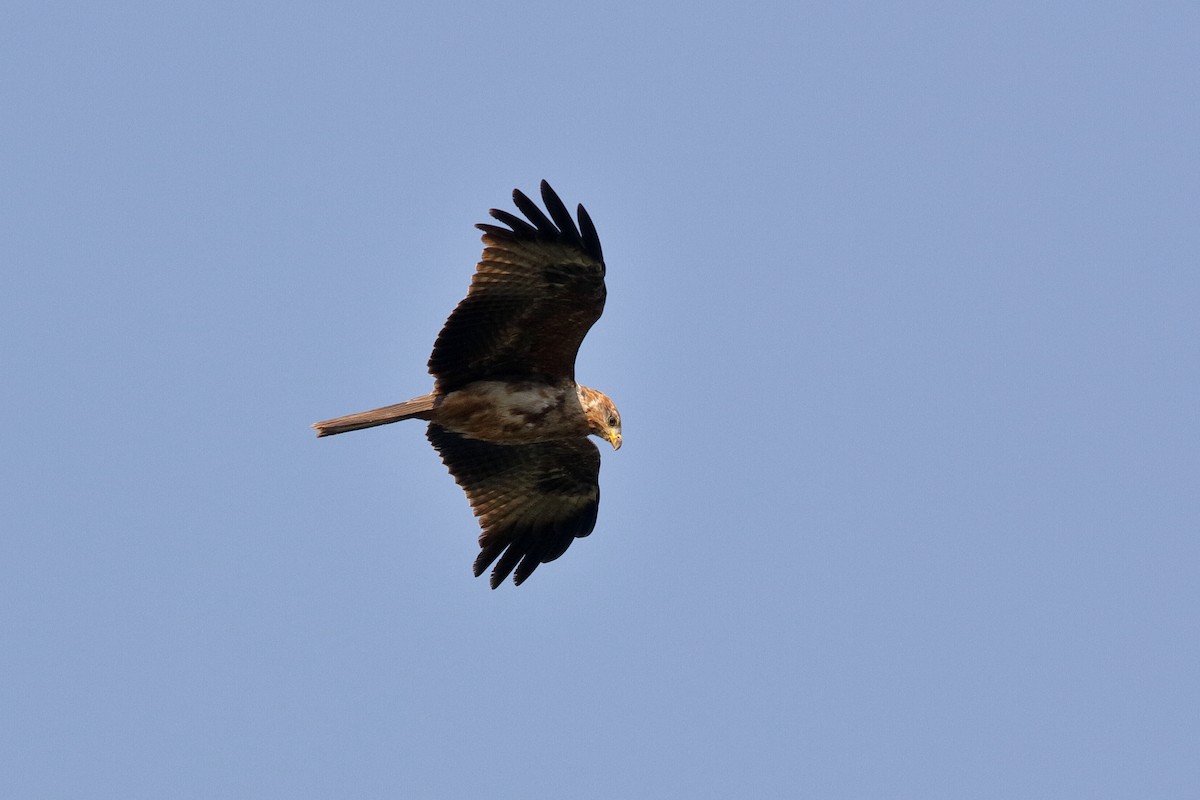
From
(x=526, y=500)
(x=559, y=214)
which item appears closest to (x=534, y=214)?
(x=559, y=214)

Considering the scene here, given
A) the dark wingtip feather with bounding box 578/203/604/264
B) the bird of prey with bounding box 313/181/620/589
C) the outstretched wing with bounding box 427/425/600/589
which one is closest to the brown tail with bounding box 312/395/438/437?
the bird of prey with bounding box 313/181/620/589

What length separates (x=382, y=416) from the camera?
11852mm

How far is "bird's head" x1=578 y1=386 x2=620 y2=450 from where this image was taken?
1232 cm

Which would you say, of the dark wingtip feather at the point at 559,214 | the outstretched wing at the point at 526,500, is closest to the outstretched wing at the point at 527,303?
the dark wingtip feather at the point at 559,214

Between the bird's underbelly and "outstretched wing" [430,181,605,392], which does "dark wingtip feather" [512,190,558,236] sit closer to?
"outstretched wing" [430,181,605,392]

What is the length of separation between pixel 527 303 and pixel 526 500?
2.08 m

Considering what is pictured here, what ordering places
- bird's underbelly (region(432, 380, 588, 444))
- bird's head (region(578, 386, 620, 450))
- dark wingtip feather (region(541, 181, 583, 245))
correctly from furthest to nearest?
1. bird's head (region(578, 386, 620, 450))
2. bird's underbelly (region(432, 380, 588, 444))
3. dark wingtip feather (region(541, 181, 583, 245))

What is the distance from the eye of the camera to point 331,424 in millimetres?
11703

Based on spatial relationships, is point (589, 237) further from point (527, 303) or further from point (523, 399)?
point (523, 399)

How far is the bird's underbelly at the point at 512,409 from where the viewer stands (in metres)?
12.2

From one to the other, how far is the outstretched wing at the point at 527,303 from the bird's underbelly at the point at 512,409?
0.08 meters

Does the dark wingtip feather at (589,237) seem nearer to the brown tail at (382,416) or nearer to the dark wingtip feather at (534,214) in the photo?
the dark wingtip feather at (534,214)

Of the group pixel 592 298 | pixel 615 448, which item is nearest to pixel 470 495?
pixel 615 448

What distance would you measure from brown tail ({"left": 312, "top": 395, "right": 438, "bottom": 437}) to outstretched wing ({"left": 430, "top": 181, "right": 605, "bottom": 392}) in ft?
0.58
